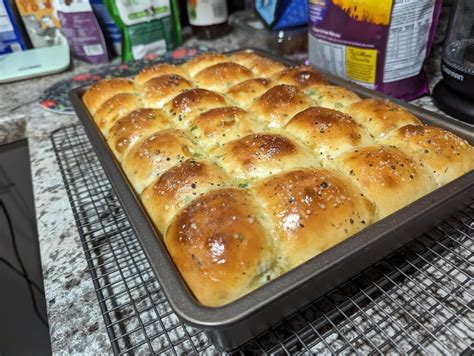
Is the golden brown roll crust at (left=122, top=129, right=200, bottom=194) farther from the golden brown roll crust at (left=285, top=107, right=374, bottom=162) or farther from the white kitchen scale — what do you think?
the white kitchen scale

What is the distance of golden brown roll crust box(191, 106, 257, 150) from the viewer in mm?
841

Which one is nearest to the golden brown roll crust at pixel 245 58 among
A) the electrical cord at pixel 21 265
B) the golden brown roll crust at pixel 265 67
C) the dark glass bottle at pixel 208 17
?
the golden brown roll crust at pixel 265 67

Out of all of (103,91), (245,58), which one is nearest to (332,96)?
(245,58)

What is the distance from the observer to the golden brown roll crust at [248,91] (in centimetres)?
100

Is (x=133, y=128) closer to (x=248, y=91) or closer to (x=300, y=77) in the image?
(x=248, y=91)

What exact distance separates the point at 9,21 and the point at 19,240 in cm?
103

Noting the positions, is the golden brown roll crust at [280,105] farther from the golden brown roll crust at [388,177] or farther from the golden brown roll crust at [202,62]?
the golden brown roll crust at [202,62]

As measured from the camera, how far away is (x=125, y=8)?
1.58m

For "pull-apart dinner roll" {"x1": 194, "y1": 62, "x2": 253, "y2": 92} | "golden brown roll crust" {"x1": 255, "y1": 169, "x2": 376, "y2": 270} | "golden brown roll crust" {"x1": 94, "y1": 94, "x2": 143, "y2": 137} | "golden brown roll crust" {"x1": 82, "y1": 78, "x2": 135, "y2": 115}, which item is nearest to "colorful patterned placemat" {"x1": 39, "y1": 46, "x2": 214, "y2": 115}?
"golden brown roll crust" {"x1": 82, "y1": 78, "x2": 135, "y2": 115}

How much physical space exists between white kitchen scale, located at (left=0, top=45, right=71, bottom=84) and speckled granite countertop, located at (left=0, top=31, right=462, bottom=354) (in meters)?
0.16

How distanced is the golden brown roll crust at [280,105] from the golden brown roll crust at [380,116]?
0.41 feet

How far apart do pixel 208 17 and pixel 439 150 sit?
142 cm

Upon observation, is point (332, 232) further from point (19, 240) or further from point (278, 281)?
point (19, 240)

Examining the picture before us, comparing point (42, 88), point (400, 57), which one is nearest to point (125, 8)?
point (42, 88)
